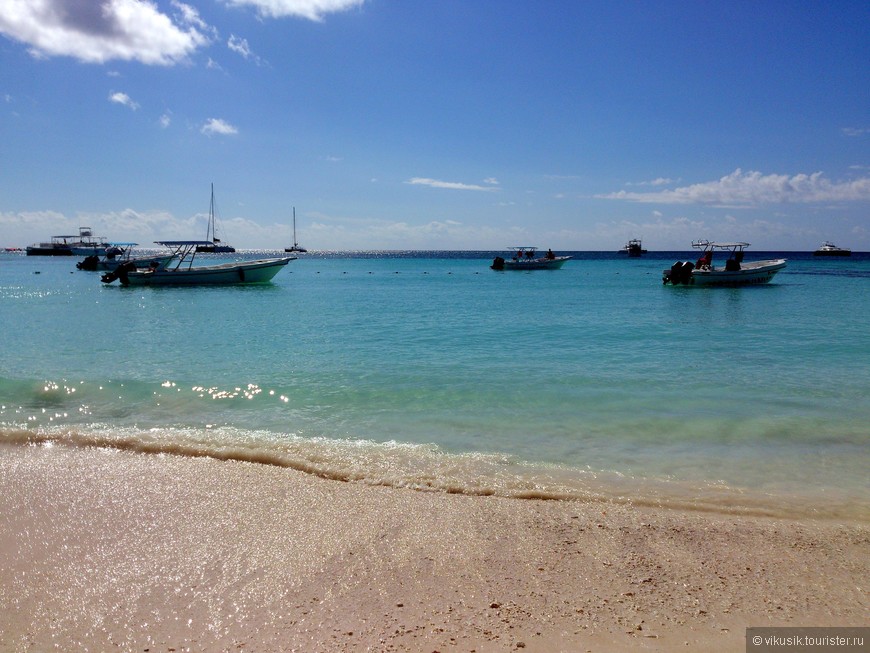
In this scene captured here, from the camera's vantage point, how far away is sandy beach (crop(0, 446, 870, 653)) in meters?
3.48

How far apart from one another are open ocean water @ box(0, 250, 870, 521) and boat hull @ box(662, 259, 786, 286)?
16.0 m

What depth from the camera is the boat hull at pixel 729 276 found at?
35.9m

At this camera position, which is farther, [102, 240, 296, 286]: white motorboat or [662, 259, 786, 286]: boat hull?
[102, 240, 296, 286]: white motorboat

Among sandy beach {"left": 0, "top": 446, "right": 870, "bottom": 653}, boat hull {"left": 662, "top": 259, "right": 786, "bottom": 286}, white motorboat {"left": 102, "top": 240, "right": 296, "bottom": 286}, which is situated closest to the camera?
sandy beach {"left": 0, "top": 446, "right": 870, "bottom": 653}

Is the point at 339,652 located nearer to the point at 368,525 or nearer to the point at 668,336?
the point at 368,525

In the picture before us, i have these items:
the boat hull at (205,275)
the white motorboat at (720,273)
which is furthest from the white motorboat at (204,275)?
the white motorboat at (720,273)

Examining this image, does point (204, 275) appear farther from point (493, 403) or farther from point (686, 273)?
point (493, 403)

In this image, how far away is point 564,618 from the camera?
142 inches

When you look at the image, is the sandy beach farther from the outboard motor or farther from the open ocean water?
the outboard motor

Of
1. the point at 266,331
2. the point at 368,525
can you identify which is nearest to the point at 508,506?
the point at 368,525

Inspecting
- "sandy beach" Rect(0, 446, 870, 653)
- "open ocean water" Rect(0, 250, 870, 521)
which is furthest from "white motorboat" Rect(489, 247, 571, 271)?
"sandy beach" Rect(0, 446, 870, 653)

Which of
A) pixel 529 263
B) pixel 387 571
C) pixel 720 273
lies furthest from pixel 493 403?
pixel 529 263

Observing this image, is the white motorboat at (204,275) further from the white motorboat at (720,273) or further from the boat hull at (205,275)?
the white motorboat at (720,273)

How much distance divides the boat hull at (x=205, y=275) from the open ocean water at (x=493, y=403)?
19905 millimetres
